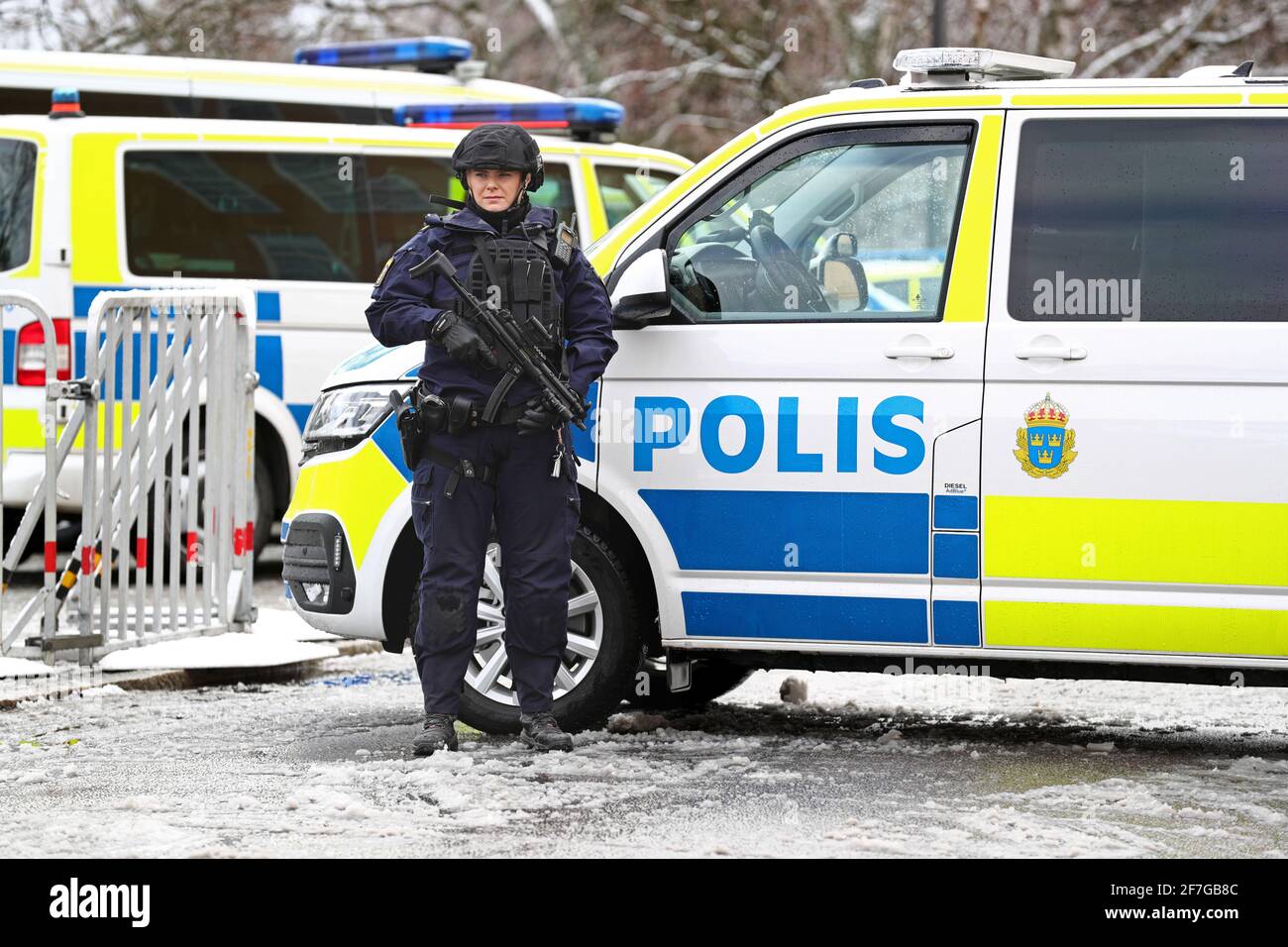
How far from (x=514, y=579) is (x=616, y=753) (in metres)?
0.61

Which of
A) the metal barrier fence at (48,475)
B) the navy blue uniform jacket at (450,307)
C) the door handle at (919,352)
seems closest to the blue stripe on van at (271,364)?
the metal barrier fence at (48,475)

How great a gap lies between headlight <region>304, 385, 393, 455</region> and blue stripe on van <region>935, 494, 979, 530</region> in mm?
1706

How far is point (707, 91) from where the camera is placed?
104ft

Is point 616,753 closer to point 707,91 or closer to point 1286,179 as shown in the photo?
point 1286,179

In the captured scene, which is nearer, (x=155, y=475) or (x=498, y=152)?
(x=498, y=152)

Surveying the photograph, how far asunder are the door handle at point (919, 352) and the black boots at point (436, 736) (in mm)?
1703

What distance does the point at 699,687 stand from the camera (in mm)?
7242

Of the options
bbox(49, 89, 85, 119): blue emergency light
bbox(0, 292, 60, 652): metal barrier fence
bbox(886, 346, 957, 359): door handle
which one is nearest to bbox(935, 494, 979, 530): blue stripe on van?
bbox(886, 346, 957, 359): door handle

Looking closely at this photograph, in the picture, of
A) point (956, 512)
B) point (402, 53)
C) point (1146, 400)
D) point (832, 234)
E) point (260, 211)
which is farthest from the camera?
point (402, 53)

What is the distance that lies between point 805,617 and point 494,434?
106cm

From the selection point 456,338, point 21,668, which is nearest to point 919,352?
point 456,338

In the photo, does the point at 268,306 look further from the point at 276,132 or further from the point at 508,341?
the point at 508,341

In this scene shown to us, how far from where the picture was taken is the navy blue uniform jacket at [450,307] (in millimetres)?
6113
